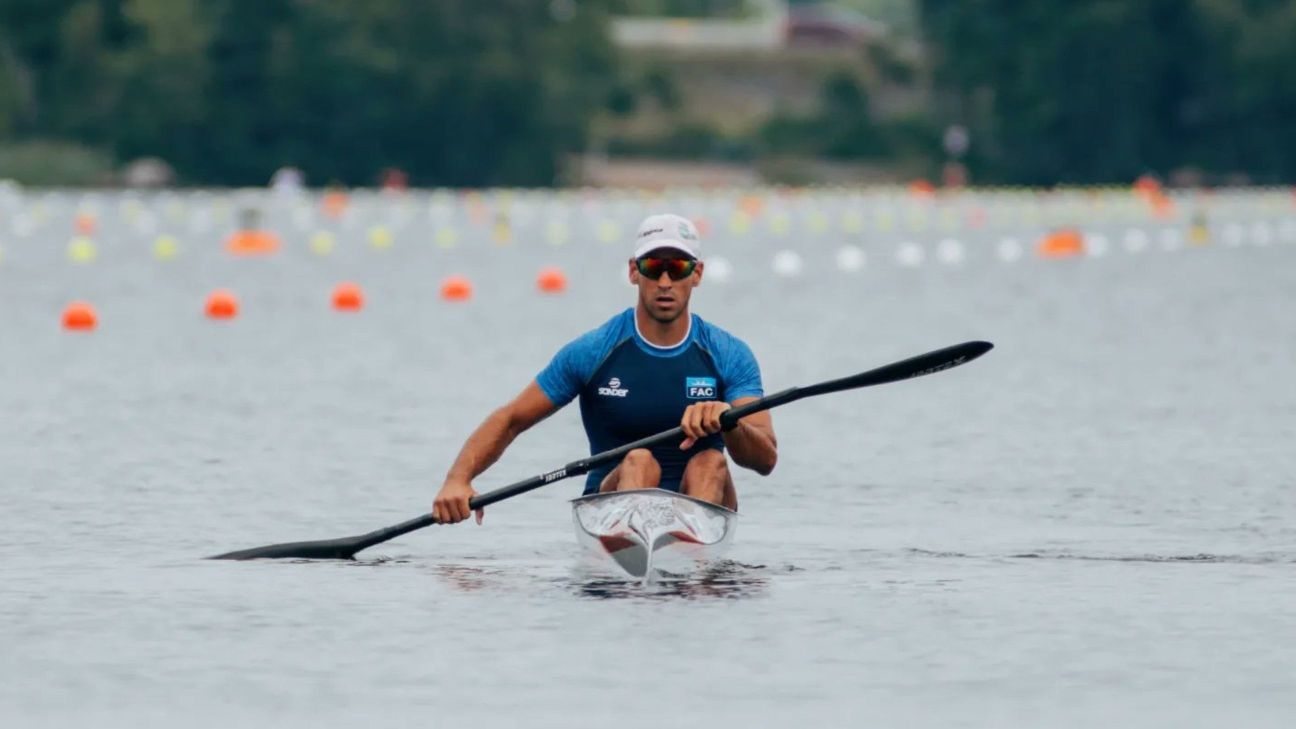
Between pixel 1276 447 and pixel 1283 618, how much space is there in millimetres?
6597

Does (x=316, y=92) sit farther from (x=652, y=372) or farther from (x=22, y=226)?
(x=652, y=372)

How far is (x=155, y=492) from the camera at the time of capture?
15.4 metres

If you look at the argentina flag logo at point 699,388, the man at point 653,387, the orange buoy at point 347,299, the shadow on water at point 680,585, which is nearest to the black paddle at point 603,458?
the man at point 653,387

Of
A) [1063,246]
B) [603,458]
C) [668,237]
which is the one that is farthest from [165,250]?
[668,237]

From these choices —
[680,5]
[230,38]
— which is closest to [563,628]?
[230,38]

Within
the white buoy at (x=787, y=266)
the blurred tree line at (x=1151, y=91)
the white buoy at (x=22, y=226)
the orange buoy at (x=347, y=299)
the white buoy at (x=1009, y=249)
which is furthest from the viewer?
the blurred tree line at (x=1151, y=91)

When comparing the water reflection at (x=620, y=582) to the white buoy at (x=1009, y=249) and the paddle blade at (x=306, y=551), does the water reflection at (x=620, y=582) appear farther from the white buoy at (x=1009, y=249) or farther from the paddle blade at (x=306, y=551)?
the white buoy at (x=1009, y=249)

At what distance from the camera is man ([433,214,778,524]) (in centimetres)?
1201

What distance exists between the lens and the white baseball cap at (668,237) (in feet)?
39.0

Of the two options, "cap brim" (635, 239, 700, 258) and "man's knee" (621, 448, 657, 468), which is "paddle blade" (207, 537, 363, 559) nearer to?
"man's knee" (621, 448, 657, 468)

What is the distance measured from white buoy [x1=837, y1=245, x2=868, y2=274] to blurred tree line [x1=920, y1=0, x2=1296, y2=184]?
5066 centimetres

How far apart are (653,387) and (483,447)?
2.44 ft

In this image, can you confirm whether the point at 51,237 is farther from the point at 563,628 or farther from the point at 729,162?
the point at 729,162

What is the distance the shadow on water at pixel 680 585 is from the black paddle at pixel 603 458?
453 millimetres
